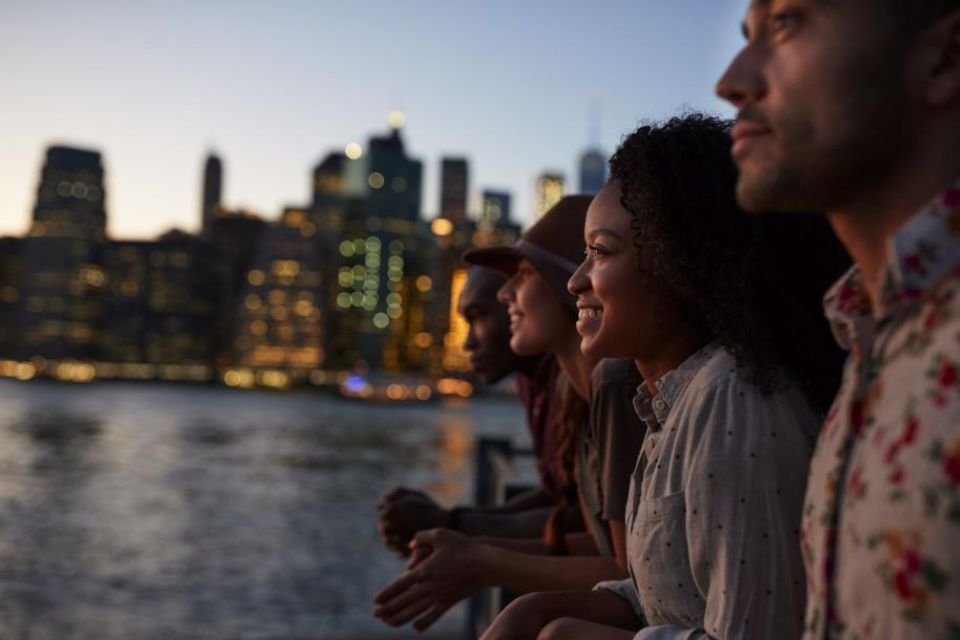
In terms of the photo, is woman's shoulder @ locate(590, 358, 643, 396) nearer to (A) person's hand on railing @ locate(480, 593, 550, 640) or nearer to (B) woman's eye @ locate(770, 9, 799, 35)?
(A) person's hand on railing @ locate(480, 593, 550, 640)

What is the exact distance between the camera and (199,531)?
75.8 ft

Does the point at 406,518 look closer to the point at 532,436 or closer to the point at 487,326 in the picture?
the point at 532,436

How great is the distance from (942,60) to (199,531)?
23010mm

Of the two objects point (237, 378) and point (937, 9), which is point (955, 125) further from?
point (237, 378)

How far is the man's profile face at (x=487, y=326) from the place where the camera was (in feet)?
17.1

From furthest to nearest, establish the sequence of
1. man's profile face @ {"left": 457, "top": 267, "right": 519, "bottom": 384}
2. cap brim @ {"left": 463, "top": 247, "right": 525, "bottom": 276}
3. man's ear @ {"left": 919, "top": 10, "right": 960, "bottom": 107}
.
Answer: man's profile face @ {"left": 457, "top": 267, "right": 519, "bottom": 384} < cap brim @ {"left": 463, "top": 247, "right": 525, "bottom": 276} < man's ear @ {"left": 919, "top": 10, "right": 960, "bottom": 107}

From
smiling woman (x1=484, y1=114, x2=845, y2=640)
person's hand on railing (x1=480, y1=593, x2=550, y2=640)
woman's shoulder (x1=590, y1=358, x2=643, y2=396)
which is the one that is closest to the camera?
smiling woman (x1=484, y1=114, x2=845, y2=640)

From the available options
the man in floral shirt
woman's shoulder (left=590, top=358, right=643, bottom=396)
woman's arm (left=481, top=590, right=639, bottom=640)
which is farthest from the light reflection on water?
the man in floral shirt

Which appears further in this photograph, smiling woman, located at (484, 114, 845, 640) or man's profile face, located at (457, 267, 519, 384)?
man's profile face, located at (457, 267, 519, 384)

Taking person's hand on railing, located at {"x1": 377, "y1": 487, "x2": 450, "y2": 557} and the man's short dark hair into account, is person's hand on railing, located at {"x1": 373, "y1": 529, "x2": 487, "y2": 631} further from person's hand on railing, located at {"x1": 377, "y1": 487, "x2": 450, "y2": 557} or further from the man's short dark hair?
the man's short dark hair

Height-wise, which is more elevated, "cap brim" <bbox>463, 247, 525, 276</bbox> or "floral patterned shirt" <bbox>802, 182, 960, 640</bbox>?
"cap brim" <bbox>463, 247, 525, 276</bbox>

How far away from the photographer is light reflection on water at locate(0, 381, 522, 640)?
13.3 meters

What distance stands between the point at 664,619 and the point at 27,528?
23.5 m

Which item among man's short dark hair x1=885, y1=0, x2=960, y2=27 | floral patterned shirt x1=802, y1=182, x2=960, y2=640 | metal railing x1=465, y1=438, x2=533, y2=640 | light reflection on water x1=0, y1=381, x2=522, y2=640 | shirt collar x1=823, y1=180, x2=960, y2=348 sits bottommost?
light reflection on water x1=0, y1=381, x2=522, y2=640
